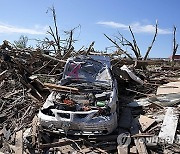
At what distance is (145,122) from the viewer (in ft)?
25.8

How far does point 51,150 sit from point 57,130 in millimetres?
498

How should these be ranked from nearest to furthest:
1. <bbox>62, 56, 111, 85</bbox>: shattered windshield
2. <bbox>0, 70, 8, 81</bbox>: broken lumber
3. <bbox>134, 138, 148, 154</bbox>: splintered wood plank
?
<bbox>134, 138, 148, 154</bbox>: splintered wood plank < <bbox>62, 56, 111, 85</bbox>: shattered windshield < <bbox>0, 70, 8, 81</bbox>: broken lumber

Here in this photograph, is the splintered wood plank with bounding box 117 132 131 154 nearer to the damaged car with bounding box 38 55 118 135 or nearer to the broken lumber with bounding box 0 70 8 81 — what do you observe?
the damaged car with bounding box 38 55 118 135

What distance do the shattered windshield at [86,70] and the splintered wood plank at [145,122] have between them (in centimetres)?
155

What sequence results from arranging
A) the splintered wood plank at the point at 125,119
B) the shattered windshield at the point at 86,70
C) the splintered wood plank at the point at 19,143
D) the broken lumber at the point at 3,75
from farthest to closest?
the broken lumber at the point at 3,75, the shattered windshield at the point at 86,70, the splintered wood plank at the point at 125,119, the splintered wood plank at the point at 19,143

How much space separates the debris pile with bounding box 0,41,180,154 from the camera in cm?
683

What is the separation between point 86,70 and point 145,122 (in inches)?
102

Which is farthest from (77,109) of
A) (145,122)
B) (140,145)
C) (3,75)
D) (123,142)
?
(3,75)

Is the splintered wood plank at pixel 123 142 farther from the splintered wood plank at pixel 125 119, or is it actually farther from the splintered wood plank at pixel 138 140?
the splintered wood plank at pixel 125 119

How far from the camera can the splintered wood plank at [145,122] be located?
756 centimetres

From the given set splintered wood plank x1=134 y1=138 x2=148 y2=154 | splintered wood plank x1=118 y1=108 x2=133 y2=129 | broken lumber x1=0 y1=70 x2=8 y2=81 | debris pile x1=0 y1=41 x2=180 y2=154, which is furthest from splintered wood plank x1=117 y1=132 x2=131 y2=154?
broken lumber x1=0 y1=70 x2=8 y2=81

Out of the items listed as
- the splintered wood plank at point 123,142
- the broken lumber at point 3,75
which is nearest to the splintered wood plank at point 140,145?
the splintered wood plank at point 123,142

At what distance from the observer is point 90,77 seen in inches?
353

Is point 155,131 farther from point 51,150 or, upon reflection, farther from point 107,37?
point 107,37
